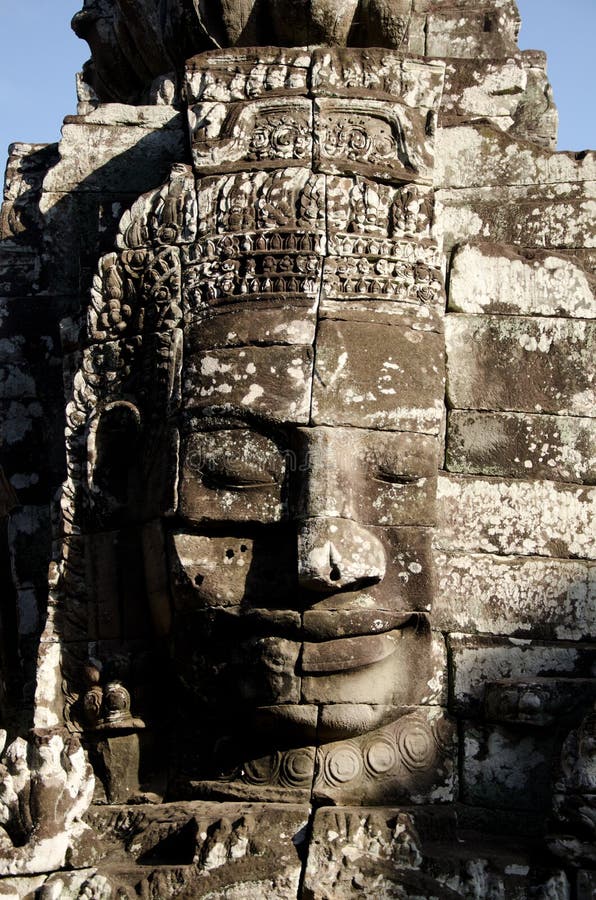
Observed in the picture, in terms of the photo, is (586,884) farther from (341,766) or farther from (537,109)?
(537,109)

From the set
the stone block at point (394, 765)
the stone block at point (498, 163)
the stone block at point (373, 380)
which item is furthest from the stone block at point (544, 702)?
the stone block at point (498, 163)

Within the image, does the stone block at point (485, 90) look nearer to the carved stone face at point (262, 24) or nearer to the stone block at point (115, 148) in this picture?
the carved stone face at point (262, 24)

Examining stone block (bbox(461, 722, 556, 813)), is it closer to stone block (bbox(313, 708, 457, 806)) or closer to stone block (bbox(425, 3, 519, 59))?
stone block (bbox(313, 708, 457, 806))

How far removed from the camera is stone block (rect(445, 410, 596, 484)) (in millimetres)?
9086

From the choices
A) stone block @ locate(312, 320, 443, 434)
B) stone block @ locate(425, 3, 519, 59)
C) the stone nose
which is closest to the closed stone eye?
stone block @ locate(312, 320, 443, 434)

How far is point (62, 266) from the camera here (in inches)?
406

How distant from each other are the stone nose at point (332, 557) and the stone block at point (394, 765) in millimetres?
798

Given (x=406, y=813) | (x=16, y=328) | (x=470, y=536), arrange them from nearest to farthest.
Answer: (x=406, y=813), (x=470, y=536), (x=16, y=328)

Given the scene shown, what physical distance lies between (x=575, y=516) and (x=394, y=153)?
2169 mm

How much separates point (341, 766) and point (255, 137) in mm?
3346

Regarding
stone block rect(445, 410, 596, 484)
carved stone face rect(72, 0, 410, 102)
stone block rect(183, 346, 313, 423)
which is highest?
carved stone face rect(72, 0, 410, 102)

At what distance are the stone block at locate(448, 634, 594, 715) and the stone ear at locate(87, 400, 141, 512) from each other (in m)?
1.93

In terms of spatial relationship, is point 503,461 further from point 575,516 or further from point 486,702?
point 486,702

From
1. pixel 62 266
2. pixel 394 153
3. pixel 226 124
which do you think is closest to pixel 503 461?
pixel 394 153
